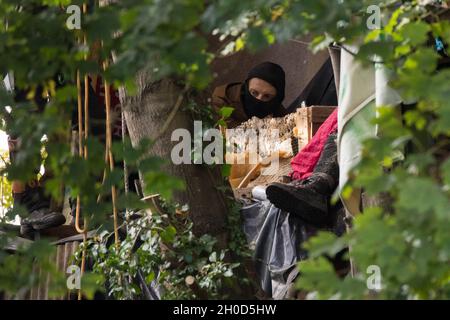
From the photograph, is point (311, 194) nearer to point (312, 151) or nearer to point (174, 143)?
point (312, 151)

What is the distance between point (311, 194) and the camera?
5.96 meters

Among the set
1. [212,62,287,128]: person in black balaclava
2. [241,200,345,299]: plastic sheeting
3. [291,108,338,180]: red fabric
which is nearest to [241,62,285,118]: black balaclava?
[212,62,287,128]: person in black balaclava

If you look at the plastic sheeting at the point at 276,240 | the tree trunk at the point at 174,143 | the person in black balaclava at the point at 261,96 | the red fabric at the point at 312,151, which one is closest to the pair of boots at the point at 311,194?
the plastic sheeting at the point at 276,240

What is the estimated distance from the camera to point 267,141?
718cm

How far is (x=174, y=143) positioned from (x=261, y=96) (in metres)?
2.74

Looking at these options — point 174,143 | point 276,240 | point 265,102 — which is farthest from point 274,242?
point 265,102

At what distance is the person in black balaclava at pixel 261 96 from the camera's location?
8172 mm

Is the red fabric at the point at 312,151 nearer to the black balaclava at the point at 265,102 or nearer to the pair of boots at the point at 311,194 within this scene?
the pair of boots at the point at 311,194

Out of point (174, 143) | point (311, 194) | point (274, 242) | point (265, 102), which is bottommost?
point (274, 242)

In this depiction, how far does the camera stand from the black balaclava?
8164mm

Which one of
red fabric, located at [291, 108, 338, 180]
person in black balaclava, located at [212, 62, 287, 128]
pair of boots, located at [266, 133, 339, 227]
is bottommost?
pair of boots, located at [266, 133, 339, 227]

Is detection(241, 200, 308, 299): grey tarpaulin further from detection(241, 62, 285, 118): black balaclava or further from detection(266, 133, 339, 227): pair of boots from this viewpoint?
detection(241, 62, 285, 118): black balaclava

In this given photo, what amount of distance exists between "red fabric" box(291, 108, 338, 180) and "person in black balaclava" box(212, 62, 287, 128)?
5.28ft
